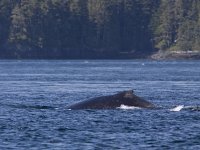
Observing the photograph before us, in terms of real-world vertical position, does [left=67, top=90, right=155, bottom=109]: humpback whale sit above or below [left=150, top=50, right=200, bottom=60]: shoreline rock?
above

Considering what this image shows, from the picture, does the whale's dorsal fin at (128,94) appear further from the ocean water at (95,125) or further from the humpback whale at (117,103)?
the ocean water at (95,125)

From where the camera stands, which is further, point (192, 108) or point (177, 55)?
point (177, 55)

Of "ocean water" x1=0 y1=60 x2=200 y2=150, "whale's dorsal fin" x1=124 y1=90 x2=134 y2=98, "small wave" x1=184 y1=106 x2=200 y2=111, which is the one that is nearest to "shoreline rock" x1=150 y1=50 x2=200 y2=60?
"ocean water" x1=0 y1=60 x2=200 y2=150

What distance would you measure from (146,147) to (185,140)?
2.36 metres

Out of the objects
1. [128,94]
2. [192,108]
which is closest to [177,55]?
[192,108]

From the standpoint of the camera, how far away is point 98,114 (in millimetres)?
47469

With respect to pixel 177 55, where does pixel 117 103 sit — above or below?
above

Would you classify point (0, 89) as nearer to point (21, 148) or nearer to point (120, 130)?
point (120, 130)

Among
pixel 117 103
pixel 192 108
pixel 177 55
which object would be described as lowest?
pixel 177 55

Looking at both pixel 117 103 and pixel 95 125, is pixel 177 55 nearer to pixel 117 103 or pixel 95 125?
pixel 117 103

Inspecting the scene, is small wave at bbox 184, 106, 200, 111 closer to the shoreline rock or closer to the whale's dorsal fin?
the whale's dorsal fin

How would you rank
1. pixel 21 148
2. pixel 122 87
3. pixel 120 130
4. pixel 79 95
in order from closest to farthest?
1. pixel 21 148
2. pixel 120 130
3. pixel 79 95
4. pixel 122 87

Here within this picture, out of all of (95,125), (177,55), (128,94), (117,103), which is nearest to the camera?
(95,125)

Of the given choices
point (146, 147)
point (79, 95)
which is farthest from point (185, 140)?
point (79, 95)
